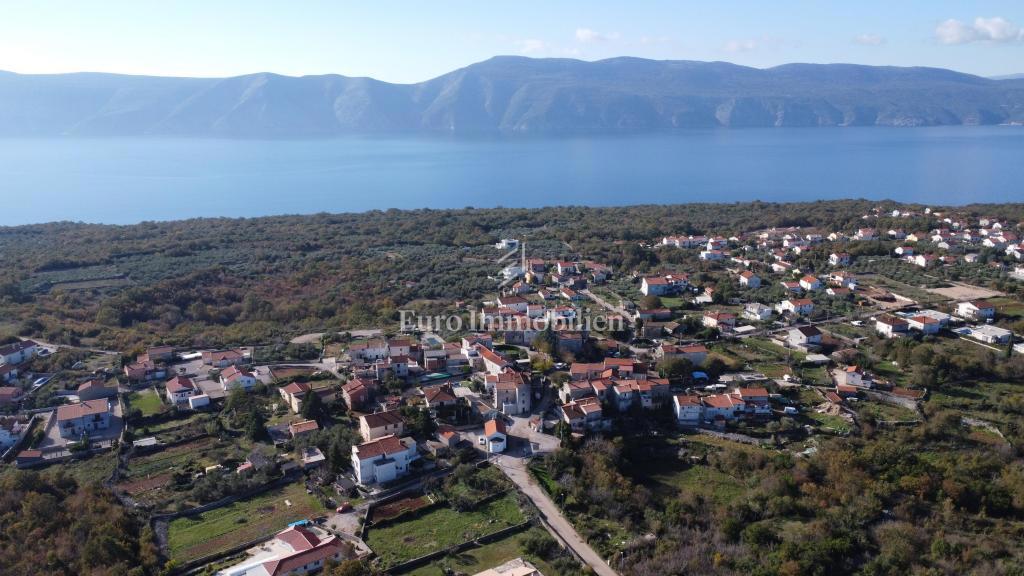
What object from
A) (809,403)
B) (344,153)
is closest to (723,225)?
(809,403)

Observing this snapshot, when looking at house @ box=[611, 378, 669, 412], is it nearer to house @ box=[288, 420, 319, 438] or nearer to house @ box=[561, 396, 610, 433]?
house @ box=[561, 396, 610, 433]

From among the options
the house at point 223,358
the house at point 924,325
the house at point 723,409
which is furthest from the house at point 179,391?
the house at point 924,325

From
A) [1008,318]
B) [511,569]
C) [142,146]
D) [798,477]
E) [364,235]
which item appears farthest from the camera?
[142,146]

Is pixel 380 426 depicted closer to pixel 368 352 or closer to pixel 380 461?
pixel 380 461

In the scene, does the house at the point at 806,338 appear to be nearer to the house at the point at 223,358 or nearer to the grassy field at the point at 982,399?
the grassy field at the point at 982,399

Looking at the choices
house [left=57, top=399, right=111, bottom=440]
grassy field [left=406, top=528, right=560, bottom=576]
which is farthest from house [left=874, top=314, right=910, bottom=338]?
house [left=57, top=399, right=111, bottom=440]

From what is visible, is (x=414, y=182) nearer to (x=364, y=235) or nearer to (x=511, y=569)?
(x=364, y=235)
